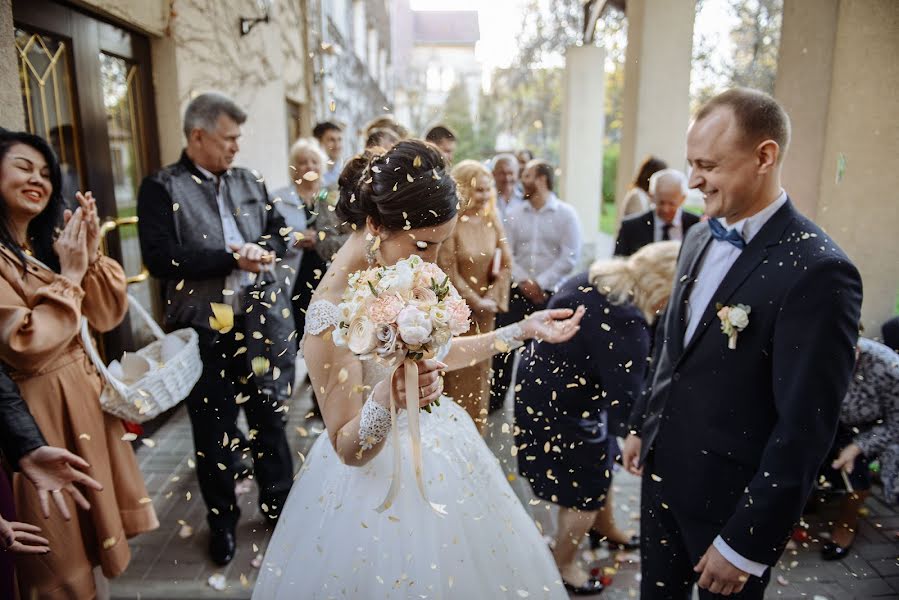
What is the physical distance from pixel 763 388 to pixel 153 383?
7.81 feet

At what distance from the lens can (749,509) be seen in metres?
1.75

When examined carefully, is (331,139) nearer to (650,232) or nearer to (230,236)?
(230,236)

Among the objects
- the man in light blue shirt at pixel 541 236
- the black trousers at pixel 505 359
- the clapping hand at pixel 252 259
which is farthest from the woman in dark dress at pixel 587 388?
the man in light blue shirt at pixel 541 236

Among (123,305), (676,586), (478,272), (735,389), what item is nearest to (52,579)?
(123,305)

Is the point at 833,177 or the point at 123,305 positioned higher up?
the point at 833,177

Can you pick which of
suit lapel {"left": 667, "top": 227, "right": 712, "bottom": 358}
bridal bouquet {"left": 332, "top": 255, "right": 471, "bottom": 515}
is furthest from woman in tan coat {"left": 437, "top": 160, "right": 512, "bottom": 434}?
bridal bouquet {"left": 332, "top": 255, "right": 471, "bottom": 515}

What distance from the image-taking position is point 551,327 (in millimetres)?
2471

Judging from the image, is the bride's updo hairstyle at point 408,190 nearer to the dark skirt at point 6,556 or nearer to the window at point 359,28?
the dark skirt at point 6,556

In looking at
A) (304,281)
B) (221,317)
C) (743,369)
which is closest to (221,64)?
(304,281)

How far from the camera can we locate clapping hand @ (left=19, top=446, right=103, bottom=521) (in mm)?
2023

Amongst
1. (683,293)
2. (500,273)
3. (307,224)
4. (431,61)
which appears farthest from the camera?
(431,61)

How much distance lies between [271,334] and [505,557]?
2085mm

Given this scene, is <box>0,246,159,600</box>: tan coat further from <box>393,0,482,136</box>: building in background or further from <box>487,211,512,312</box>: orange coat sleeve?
<box>393,0,482,136</box>: building in background

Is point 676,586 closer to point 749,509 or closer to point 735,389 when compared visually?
point 749,509
